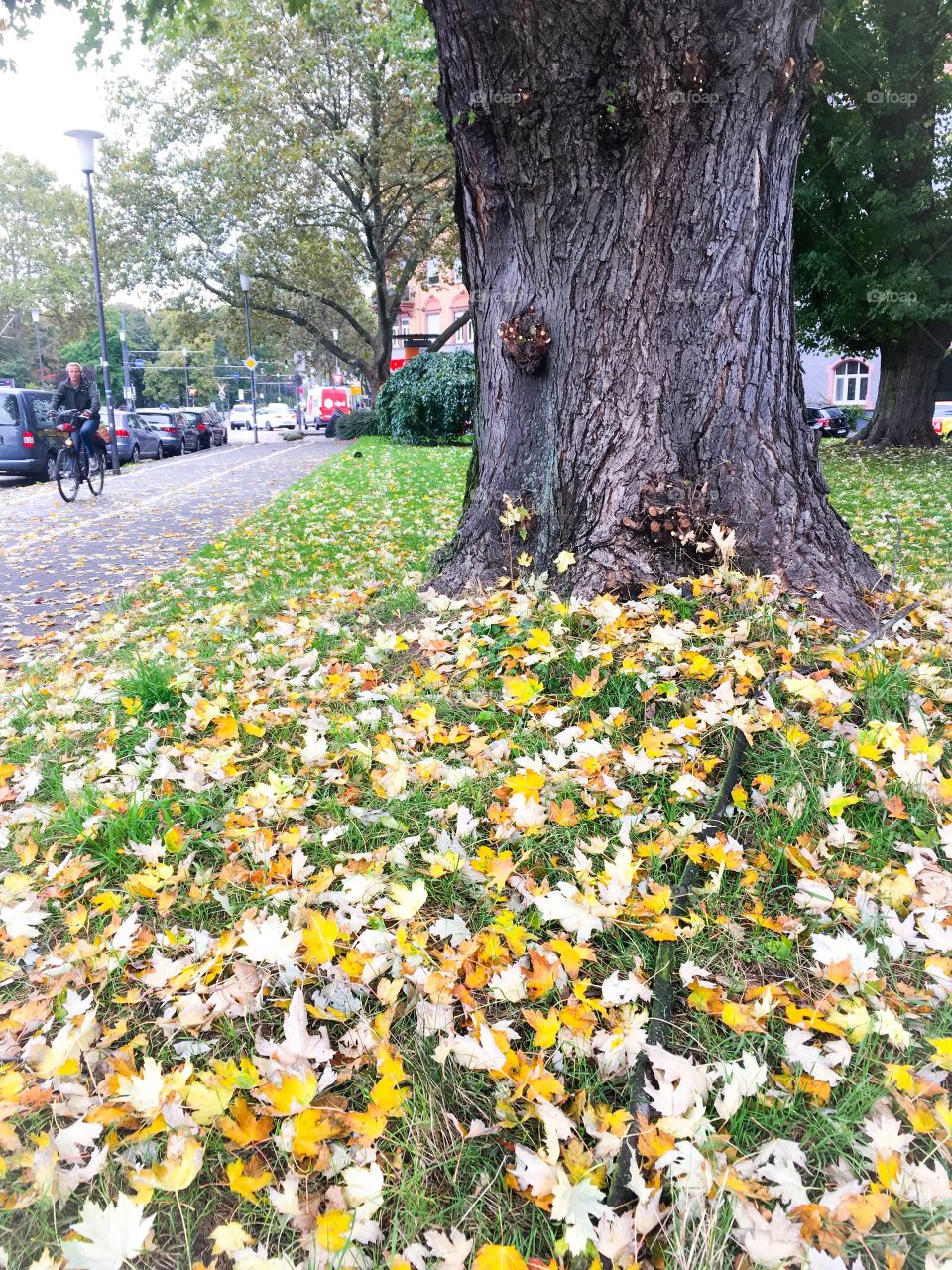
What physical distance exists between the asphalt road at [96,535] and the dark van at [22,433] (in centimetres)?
47

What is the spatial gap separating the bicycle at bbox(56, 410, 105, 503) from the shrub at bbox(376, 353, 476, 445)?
10.9m

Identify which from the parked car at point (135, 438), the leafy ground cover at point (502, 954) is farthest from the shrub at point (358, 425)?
the leafy ground cover at point (502, 954)

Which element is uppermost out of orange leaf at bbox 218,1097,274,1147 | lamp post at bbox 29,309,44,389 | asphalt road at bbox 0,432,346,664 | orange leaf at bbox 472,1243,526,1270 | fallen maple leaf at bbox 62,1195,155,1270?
lamp post at bbox 29,309,44,389

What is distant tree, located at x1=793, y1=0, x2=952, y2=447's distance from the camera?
13414mm

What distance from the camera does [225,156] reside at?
1007 inches

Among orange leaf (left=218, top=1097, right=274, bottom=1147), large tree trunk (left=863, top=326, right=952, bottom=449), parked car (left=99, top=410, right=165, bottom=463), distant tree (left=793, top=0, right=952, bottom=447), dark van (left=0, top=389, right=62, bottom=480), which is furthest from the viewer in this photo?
parked car (left=99, top=410, right=165, bottom=463)

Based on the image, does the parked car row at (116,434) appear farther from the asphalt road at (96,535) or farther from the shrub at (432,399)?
the shrub at (432,399)

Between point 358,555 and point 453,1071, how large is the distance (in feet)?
16.7

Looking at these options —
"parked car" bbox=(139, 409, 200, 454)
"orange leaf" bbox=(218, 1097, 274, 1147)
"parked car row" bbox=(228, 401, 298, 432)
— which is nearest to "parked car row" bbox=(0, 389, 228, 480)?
"parked car" bbox=(139, 409, 200, 454)

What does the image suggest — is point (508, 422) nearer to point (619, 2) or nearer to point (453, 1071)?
point (619, 2)

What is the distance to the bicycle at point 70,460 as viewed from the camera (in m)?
12.3

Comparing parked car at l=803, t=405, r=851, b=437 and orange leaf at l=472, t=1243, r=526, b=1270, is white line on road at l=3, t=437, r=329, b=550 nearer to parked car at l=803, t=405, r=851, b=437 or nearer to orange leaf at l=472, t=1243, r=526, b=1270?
orange leaf at l=472, t=1243, r=526, b=1270

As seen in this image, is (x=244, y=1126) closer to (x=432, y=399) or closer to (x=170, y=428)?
(x=432, y=399)

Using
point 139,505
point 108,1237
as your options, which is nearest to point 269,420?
point 139,505
